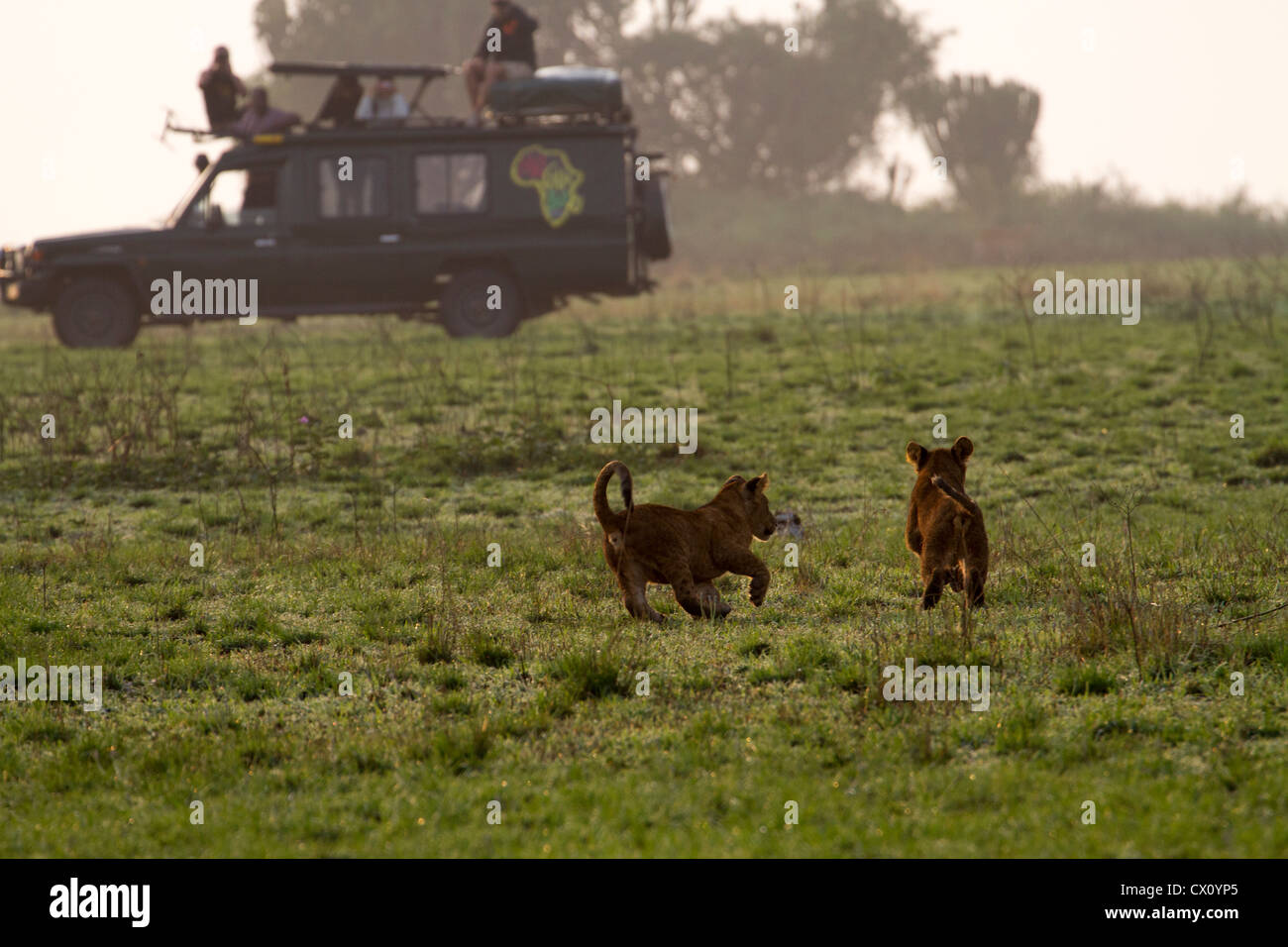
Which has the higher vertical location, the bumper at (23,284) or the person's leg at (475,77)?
the person's leg at (475,77)

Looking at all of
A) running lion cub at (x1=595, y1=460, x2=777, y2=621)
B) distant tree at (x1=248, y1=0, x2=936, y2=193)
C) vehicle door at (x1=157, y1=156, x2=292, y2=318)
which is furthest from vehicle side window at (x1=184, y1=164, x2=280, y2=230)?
distant tree at (x1=248, y1=0, x2=936, y2=193)

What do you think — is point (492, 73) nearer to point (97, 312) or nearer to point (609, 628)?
point (97, 312)

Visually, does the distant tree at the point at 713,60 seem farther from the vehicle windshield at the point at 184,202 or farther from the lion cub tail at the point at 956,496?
the lion cub tail at the point at 956,496

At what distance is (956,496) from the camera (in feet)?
21.1

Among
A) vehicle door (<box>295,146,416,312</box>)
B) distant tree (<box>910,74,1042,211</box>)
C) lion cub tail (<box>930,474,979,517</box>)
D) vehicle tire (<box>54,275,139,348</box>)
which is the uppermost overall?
distant tree (<box>910,74,1042,211</box>)

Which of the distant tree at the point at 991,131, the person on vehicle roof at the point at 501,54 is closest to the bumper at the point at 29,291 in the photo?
the person on vehicle roof at the point at 501,54

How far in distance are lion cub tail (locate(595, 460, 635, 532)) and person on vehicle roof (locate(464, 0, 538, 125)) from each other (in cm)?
1264

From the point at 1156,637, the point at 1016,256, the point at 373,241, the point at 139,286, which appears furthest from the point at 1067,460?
the point at 1016,256

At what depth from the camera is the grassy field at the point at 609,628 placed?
4758 mm

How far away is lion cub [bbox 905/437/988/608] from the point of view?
21.9 ft

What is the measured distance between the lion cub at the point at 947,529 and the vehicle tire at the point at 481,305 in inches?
473

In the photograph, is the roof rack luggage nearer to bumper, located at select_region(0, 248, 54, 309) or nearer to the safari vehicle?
the safari vehicle

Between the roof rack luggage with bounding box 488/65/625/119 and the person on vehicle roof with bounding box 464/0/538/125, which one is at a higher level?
the person on vehicle roof with bounding box 464/0/538/125
